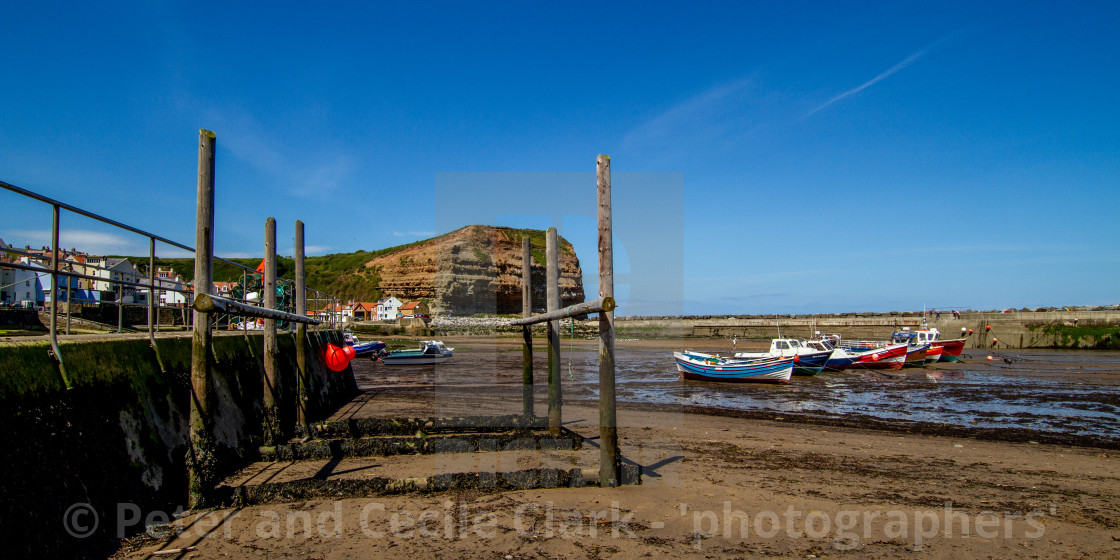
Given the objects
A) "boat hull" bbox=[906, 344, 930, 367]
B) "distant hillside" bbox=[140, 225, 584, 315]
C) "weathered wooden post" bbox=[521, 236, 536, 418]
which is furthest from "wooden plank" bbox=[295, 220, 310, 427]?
"distant hillside" bbox=[140, 225, 584, 315]

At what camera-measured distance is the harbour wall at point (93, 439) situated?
169 inches

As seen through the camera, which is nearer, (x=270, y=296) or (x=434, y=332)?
(x=270, y=296)

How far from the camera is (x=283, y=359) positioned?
1151cm

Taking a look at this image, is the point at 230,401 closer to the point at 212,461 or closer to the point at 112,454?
the point at 212,461

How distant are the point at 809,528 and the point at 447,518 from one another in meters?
3.93

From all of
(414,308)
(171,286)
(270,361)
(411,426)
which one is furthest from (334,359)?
(414,308)

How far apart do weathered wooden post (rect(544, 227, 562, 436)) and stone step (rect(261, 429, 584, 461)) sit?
374mm

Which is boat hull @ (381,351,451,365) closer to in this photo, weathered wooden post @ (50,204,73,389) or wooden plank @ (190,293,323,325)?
wooden plank @ (190,293,323,325)

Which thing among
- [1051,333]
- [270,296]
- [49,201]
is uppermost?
[49,201]

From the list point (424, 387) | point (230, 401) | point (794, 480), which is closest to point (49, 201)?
point (230, 401)

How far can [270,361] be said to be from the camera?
9820mm

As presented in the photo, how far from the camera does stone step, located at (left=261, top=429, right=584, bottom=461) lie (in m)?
8.84

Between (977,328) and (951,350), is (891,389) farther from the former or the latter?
(977,328)

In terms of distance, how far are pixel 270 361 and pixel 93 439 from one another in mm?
4769
